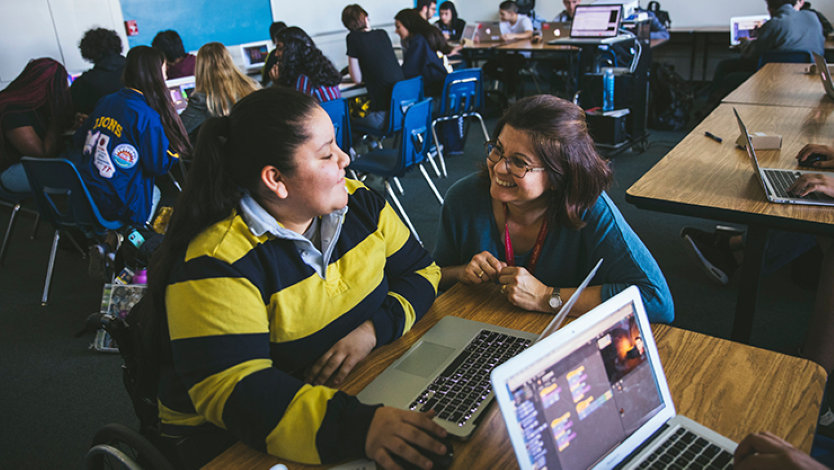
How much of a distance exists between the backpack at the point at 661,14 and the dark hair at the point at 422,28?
3.45m

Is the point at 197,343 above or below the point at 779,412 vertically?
above

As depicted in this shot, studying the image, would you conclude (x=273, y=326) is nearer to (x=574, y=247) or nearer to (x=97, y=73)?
(x=574, y=247)

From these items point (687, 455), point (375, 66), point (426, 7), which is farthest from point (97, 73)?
point (426, 7)

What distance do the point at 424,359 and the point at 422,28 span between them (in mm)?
4122

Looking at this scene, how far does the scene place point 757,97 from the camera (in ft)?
10.5

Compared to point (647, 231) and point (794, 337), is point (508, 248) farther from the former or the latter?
point (647, 231)

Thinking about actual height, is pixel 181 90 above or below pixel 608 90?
above

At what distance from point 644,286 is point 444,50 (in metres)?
4.14

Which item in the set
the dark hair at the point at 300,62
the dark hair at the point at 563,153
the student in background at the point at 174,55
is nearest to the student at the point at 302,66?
the dark hair at the point at 300,62

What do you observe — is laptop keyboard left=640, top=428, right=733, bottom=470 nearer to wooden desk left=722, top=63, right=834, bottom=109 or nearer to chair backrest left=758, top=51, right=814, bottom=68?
wooden desk left=722, top=63, right=834, bottom=109

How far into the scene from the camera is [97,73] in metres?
3.60

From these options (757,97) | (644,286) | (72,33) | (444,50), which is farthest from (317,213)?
(72,33)

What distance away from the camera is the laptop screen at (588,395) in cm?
70

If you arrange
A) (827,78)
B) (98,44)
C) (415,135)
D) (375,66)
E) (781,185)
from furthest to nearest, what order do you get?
(375,66) < (98,44) < (415,135) < (827,78) < (781,185)
